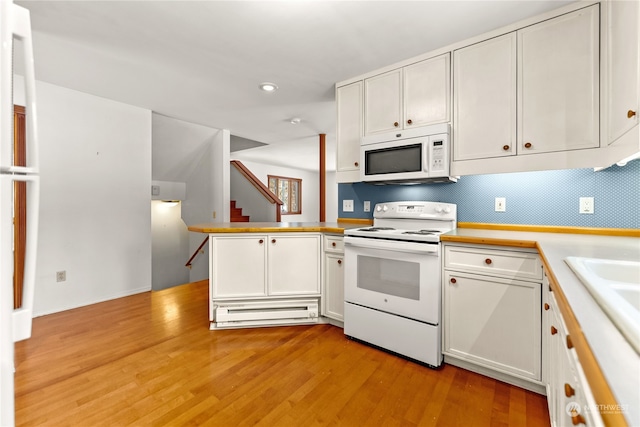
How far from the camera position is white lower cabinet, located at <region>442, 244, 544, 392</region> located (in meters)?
1.60

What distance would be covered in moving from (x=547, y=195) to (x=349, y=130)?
1.64 meters

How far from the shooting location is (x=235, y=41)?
82.8 inches

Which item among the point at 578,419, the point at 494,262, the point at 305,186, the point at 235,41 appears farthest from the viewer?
the point at 305,186

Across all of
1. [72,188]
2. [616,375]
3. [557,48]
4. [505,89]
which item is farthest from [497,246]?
[72,188]

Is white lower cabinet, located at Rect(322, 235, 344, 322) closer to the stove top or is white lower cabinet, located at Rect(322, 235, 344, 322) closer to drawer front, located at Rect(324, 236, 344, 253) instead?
drawer front, located at Rect(324, 236, 344, 253)

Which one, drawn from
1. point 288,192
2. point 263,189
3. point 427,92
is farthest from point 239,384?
point 288,192

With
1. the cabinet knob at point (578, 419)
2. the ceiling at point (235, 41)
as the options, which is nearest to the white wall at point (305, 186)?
the ceiling at point (235, 41)

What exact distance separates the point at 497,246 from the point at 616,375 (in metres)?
1.42

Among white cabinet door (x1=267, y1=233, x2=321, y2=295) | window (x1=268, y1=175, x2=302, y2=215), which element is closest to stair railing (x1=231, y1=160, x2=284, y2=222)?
window (x1=268, y1=175, x2=302, y2=215)

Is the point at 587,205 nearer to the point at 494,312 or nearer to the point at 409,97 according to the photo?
the point at 494,312

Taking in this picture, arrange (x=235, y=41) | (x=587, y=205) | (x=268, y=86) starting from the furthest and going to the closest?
(x=268, y=86)
(x=235, y=41)
(x=587, y=205)

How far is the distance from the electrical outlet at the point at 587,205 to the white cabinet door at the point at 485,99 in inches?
20.9

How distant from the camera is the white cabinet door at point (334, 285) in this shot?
2.47 meters

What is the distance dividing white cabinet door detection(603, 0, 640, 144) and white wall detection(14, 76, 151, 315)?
4.20 m
